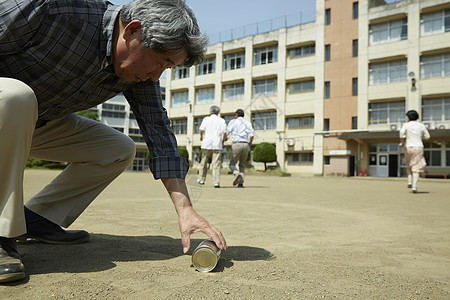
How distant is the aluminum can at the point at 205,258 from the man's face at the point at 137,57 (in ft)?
3.01

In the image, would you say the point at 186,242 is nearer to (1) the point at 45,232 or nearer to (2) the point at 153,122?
(2) the point at 153,122

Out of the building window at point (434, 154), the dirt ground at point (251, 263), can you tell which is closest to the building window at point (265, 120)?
the building window at point (434, 154)

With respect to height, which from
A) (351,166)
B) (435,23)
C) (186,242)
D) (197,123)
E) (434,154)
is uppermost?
(435,23)

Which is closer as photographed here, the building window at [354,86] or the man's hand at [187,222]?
the man's hand at [187,222]

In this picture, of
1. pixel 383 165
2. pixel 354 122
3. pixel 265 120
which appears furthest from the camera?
pixel 265 120

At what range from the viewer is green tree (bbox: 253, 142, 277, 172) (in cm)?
3073

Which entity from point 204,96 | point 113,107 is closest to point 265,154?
point 204,96

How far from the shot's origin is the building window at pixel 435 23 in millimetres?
25938

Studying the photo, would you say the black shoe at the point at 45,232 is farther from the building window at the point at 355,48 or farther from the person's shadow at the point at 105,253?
the building window at the point at 355,48

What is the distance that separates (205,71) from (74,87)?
126ft

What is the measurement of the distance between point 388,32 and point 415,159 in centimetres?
2254

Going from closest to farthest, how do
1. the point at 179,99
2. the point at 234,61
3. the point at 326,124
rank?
the point at 326,124 → the point at 234,61 → the point at 179,99

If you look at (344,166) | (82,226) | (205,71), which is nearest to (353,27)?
(344,166)

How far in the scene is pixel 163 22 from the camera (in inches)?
66.7
